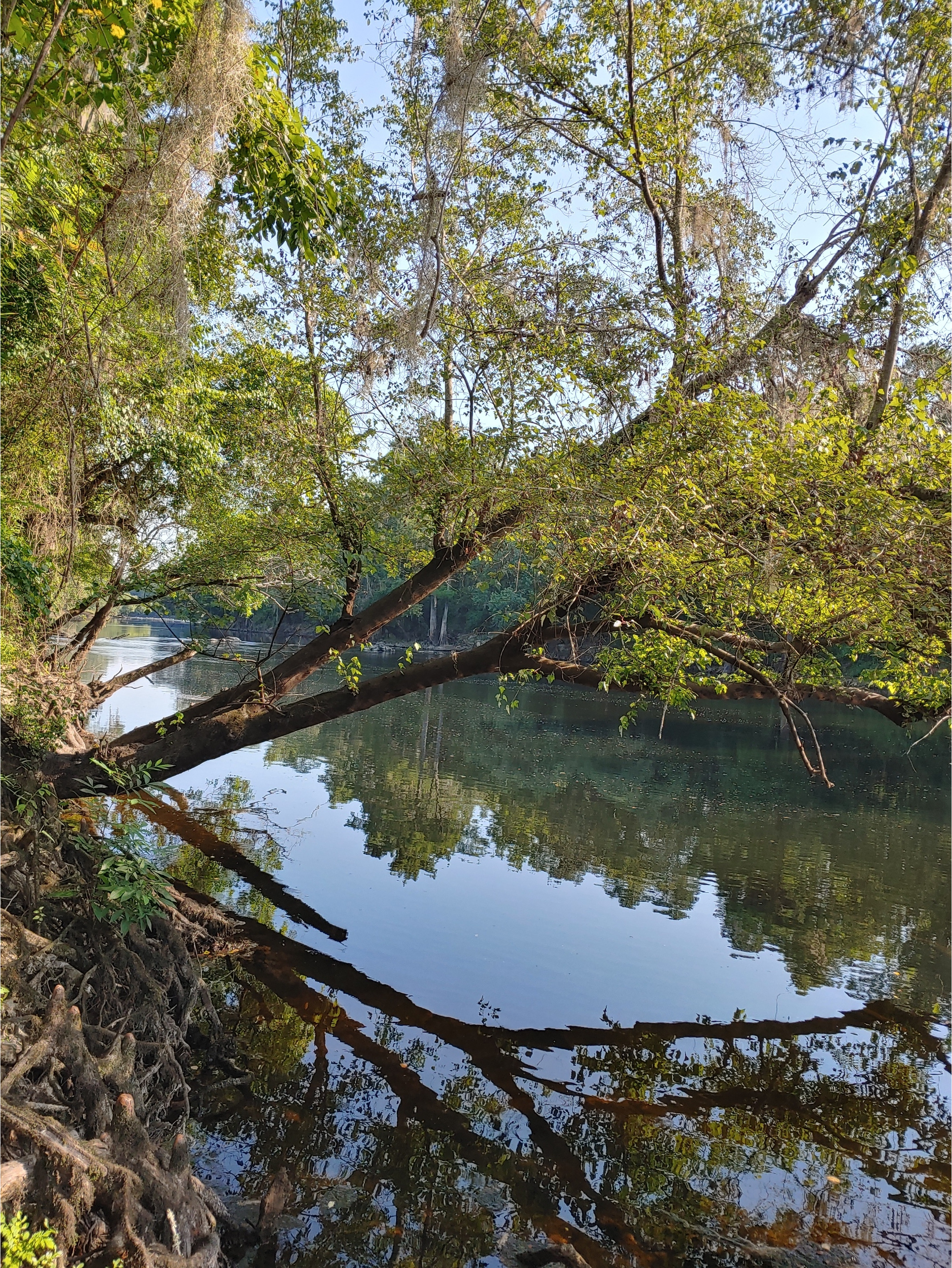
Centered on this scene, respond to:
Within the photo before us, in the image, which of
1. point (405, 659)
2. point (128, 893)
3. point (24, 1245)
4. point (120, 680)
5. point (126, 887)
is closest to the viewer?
point (24, 1245)

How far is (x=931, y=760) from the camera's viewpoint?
2134cm

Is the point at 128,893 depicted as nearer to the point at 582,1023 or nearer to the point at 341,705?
the point at 341,705

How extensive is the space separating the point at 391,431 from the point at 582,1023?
5.99m

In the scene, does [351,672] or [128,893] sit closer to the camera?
[128,893]

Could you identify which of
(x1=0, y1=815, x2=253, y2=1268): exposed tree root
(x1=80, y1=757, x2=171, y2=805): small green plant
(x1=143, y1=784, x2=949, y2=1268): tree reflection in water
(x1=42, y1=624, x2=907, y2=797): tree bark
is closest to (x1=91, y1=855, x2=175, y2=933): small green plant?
(x1=0, y1=815, x2=253, y2=1268): exposed tree root

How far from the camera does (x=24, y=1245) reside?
2693 mm

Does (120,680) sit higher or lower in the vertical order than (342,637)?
lower

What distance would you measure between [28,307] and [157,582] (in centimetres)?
337

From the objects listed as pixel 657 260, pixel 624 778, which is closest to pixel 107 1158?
pixel 657 260

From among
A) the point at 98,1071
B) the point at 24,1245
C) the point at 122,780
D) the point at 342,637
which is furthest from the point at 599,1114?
the point at 342,637

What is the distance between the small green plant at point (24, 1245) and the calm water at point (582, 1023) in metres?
1.40

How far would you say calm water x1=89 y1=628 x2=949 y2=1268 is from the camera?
4367 mm

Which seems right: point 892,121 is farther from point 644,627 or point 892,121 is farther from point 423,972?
point 423,972

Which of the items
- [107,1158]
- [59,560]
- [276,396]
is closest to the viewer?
[107,1158]
